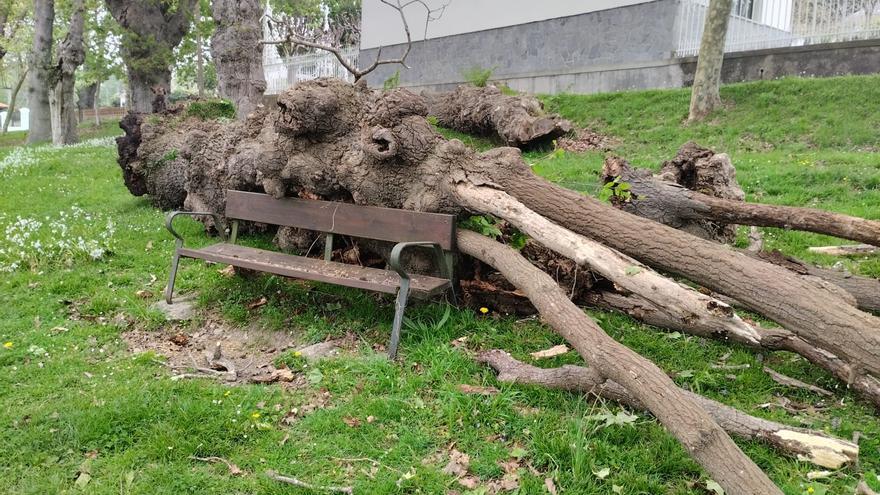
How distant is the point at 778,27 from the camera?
1352cm

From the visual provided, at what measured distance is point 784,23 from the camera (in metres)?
13.3

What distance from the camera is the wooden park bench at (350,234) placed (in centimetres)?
437

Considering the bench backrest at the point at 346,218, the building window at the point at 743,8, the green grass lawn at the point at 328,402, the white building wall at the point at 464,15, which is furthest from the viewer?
the white building wall at the point at 464,15

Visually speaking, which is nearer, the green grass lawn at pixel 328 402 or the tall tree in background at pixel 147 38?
the green grass lawn at pixel 328 402

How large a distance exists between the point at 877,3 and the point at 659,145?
5206mm

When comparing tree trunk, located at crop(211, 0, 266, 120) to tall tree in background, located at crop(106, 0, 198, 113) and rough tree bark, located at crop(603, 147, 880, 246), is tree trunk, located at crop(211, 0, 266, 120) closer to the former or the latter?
rough tree bark, located at crop(603, 147, 880, 246)

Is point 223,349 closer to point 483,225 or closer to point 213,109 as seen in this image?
point 483,225

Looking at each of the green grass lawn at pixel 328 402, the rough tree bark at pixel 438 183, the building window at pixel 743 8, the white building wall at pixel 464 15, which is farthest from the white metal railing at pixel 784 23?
the rough tree bark at pixel 438 183

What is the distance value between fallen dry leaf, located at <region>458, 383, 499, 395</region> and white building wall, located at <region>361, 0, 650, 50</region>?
12898 mm

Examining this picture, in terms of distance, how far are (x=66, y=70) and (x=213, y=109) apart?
28.3 feet

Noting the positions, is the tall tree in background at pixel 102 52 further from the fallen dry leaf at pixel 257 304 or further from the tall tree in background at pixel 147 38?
the fallen dry leaf at pixel 257 304

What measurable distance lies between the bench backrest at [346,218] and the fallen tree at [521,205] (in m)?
0.13

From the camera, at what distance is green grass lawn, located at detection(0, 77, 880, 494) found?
3115mm

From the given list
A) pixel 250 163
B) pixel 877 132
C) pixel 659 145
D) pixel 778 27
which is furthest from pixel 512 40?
pixel 250 163
